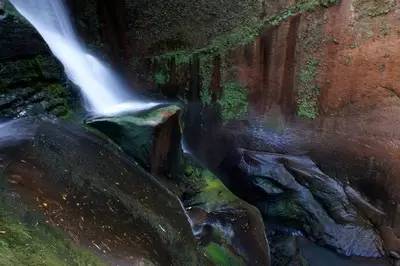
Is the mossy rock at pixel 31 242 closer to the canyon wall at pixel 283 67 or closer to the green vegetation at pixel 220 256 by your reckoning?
the green vegetation at pixel 220 256

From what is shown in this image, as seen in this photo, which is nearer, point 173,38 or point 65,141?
point 65,141

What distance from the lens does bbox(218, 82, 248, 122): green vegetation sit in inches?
261

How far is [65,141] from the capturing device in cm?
421

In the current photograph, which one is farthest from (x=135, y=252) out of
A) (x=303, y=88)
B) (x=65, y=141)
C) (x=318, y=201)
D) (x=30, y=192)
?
(x=303, y=88)

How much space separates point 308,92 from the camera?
20.6 feet

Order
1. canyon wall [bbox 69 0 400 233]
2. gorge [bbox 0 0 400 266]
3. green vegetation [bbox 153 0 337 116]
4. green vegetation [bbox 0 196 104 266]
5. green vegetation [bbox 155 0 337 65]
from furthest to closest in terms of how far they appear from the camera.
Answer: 1. green vegetation [bbox 153 0 337 116]
2. green vegetation [bbox 155 0 337 65]
3. canyon wall [bbox 69 0 400 233]
4. gorge [bbox 0 0 400 266]
5. green vegetation [bbox 0 196 104 266]

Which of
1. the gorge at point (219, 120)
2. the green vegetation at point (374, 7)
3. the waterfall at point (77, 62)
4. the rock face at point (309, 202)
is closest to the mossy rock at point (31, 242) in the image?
the gorge at point (219, 120)

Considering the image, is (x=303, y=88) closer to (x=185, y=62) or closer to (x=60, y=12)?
(x=185, y=62)

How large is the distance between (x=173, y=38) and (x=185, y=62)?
0.42 m

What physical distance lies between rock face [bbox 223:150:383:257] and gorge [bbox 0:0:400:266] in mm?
16

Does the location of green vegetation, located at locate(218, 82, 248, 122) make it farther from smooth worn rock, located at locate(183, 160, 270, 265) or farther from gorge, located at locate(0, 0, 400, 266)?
smooth worn rock, located at locate(183, 160, 270, 265)

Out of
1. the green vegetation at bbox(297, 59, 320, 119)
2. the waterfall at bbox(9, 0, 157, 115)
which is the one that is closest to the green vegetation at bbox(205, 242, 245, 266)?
the waterfall at bbox(9, 0, 157, 115)

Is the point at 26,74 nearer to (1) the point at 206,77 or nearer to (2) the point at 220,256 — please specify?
(1) the point at 206,77

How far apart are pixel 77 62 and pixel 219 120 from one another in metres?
2.36
